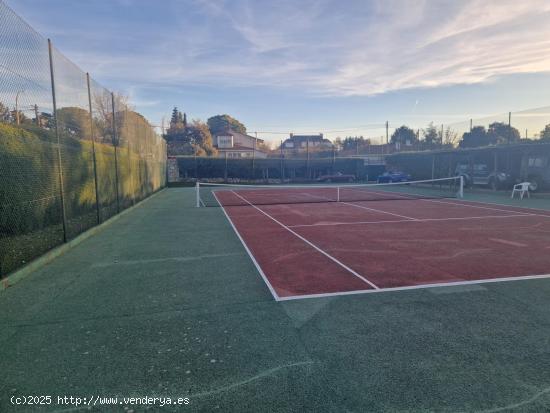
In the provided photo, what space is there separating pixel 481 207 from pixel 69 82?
1713cm

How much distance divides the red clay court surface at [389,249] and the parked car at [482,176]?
11.8 m

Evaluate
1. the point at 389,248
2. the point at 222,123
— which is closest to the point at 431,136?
the point at 389,248

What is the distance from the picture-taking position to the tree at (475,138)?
3095 centimetres

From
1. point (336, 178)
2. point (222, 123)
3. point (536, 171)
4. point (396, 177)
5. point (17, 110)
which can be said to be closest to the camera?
point (17, 110)

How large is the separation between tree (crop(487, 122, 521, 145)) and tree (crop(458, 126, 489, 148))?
723mm

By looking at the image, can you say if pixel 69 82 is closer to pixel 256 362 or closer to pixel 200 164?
pixel 256 362

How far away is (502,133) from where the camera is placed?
27750 mm

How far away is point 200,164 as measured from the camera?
40.5 metres

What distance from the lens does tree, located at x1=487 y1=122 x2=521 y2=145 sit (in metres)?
26.3

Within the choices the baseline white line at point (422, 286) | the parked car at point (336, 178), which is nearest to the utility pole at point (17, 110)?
the baseline white line at point (422, 286)

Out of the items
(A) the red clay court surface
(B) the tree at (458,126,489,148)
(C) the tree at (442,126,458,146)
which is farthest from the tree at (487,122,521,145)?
(A) the red clay court surface

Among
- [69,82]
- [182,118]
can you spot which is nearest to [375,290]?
[69,82]

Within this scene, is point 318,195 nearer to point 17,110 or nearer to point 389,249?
point 389,249

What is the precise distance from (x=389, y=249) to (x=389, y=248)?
99 millimetres
